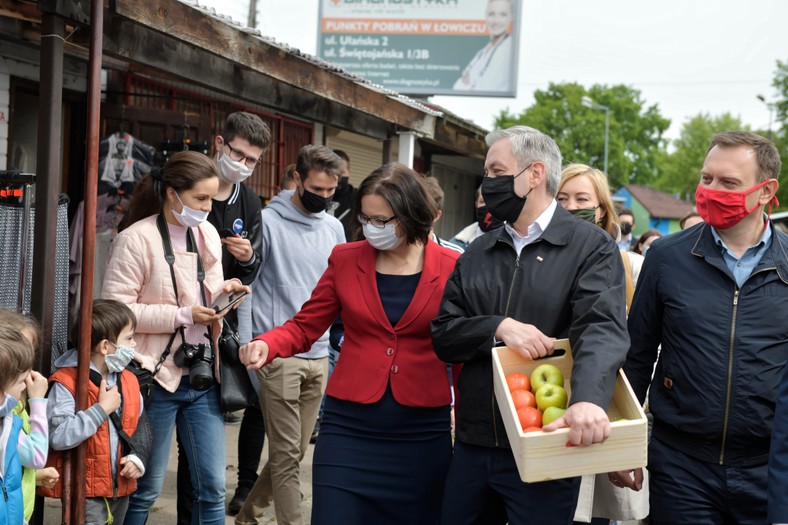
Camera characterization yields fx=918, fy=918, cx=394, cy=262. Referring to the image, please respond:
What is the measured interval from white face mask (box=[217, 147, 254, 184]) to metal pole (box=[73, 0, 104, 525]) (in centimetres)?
112

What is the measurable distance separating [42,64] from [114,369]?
1467 millimetres

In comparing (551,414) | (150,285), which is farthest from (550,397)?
(150,285)

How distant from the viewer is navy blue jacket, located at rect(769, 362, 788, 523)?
261 centimetres

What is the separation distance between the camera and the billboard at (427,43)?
2447 centimetres

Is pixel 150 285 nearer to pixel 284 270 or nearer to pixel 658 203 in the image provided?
pixel 284 270

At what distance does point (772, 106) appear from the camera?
148 feet

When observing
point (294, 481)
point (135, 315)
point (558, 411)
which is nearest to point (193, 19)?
point (135, 315)

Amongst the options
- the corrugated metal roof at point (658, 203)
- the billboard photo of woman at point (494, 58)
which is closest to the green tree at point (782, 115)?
the billboard photo of woman at point (494, 58)

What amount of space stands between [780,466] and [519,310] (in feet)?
3.43

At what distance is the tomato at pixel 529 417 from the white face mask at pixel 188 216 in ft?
6.79

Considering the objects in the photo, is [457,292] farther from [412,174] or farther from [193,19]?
[193,19]

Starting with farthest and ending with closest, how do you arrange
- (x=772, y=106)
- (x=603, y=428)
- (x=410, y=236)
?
(x=772, y=106) → (x=410, y=236) → (x=603, y=428)

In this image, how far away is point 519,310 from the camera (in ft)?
11.0

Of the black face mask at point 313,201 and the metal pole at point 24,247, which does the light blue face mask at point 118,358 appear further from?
the black face mask at point 313,201
